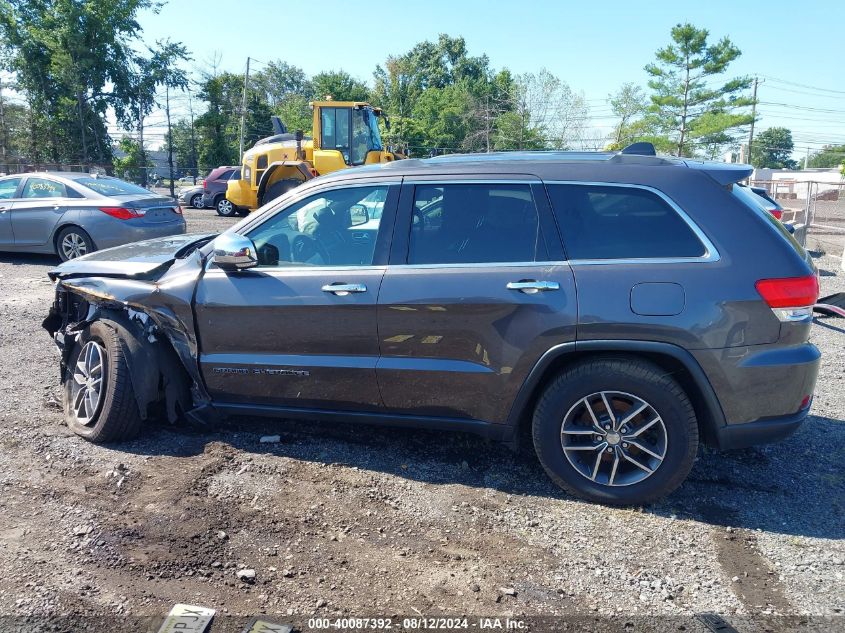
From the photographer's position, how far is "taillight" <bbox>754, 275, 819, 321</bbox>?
11.1 feet

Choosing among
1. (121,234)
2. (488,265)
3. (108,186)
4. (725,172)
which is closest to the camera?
(725,172)

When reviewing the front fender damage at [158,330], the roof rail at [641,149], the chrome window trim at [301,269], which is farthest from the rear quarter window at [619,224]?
the front fender damage at [158,330]

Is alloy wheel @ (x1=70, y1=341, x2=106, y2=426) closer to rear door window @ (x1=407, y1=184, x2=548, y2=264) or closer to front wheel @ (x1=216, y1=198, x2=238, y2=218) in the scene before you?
rear door window @ (x1=407, y1=184, x2=548, y2=264)

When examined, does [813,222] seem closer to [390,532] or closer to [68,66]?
[390,532]

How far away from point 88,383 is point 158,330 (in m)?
0.63

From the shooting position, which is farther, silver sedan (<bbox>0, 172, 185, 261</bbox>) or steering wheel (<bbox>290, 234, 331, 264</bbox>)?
silver sedan (<bbox>0, 172, 185, 261</bbox>)

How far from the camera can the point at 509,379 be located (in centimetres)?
370

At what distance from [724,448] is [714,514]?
1.30 feet

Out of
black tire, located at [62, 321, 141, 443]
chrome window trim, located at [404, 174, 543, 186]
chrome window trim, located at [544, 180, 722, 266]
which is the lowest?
black tire, located at [62, 321, 141, 443]

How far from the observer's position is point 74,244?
34.8 ft

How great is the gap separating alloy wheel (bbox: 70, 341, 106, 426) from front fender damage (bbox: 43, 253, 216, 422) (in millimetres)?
176

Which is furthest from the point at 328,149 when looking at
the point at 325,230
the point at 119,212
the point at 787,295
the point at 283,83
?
the point at 283,83

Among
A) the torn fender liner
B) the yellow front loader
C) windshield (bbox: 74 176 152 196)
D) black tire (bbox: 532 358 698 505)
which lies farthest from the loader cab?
black tire (bbox: 532 358 698 505)

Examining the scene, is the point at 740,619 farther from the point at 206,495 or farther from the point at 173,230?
the point at 173,230
